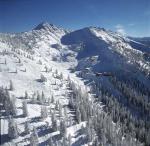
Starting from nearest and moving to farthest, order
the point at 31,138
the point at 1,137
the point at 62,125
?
1. the point at 31,138
2. the point at 1,137
3. the point at 62,125

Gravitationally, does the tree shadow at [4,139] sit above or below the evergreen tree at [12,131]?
below

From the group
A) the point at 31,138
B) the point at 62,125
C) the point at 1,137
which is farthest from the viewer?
the point at 62,125

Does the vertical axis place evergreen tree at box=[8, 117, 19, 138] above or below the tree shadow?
above

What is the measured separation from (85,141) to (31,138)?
41447 mm

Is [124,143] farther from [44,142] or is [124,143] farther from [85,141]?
[44,142]

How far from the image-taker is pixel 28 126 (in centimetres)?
19088

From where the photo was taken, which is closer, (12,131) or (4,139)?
(4,139)

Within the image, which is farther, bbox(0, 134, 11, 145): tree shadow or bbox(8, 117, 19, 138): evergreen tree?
bbox(8, 117, 19, 138): evergreen tree

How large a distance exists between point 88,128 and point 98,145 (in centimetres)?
1608

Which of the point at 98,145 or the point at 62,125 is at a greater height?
the point at 62,125

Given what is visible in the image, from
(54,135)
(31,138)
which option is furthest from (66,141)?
(31,138)

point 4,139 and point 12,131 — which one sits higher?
point 12,131

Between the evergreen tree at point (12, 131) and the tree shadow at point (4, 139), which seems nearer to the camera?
the tree shadow at point (4, 139)

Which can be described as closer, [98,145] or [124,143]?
[98,145]
